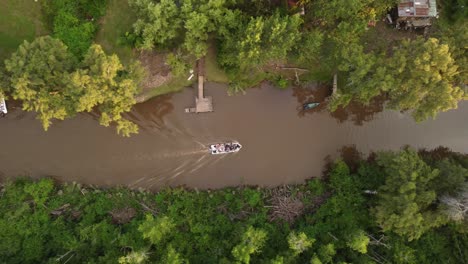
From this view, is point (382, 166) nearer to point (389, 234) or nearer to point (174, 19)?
point (389, 234)

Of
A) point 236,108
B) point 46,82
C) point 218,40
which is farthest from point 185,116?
point 46,82

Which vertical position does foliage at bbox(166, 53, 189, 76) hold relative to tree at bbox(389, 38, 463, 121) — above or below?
above

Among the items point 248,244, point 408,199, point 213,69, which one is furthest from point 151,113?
point 408,199

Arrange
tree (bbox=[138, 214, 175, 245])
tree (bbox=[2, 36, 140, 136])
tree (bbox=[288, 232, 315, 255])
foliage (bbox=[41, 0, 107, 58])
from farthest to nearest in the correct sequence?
1. foliage (bbox=[41, 0, 107, 58])
2. tree (bbox=[288, 232, 315, 255])
3. tree (bbox=[138, 214, 175, 245])
4. tree (bbox=[2, 36, 140, 136])

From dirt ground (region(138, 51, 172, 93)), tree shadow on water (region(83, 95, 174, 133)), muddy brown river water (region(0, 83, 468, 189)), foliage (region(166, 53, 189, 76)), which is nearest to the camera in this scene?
foliage (region(166, 53, 189, 76))

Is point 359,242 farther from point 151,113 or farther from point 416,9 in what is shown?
point 416,9

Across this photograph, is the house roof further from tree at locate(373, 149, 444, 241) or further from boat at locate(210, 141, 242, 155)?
boat at locate(210, 141, 242, 155)

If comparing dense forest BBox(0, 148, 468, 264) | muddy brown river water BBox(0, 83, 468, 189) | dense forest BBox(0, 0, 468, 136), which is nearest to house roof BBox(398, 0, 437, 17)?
dense forest BBox(0, 0, 468, 136)
